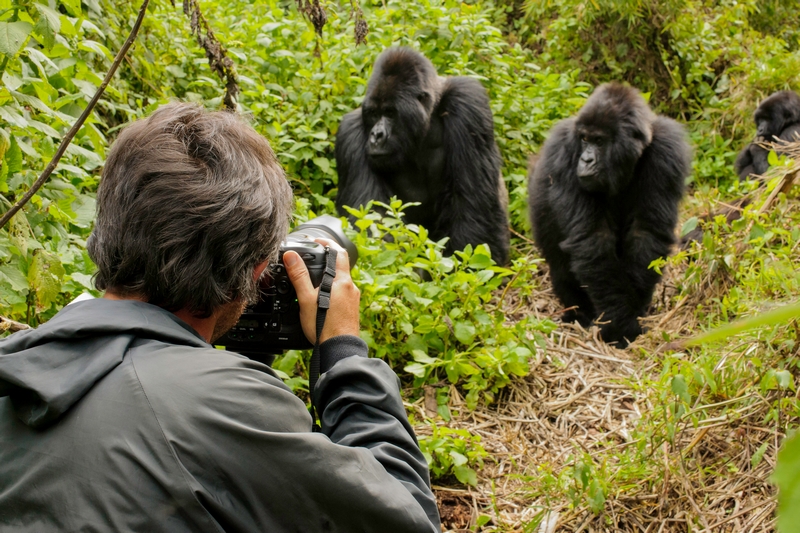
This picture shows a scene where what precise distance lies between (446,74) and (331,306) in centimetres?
412

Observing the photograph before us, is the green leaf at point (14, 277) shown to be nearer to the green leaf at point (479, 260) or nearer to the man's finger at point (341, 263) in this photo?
the man's finger at point (341, 263)

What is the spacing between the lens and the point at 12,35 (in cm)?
196

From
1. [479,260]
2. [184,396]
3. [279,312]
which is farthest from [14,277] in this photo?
[479,260]

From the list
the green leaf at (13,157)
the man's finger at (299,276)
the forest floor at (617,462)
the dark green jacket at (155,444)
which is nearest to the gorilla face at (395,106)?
the forest floor at (617,462)

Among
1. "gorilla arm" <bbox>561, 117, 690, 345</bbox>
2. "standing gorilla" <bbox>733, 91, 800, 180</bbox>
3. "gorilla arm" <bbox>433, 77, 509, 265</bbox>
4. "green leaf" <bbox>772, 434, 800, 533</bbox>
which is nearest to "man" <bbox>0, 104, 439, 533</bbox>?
"green leaf" <bbox>772, 434, 800, 533</bbox>

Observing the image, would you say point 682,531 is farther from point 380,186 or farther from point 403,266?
point 380,186

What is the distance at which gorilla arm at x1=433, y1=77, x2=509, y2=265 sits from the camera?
15.4 feet

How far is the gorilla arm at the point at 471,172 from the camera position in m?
4.71

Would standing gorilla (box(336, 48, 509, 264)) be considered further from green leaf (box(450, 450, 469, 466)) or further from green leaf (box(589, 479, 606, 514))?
green leaf (box(589, 479, 606, 514))

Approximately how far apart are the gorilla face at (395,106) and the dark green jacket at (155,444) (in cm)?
338

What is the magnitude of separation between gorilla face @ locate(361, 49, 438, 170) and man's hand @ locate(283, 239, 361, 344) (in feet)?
9.50

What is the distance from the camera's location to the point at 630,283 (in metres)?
4.21

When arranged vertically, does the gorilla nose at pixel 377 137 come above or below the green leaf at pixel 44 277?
below

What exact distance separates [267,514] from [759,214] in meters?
2.68
